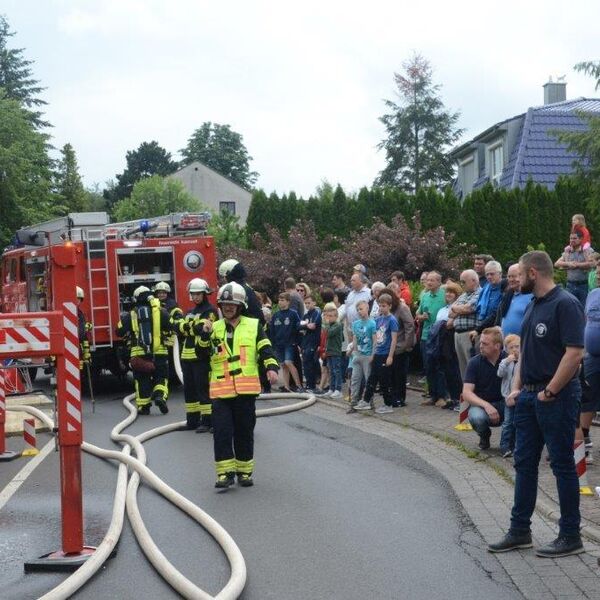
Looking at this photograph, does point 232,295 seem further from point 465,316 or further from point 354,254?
point 354,254

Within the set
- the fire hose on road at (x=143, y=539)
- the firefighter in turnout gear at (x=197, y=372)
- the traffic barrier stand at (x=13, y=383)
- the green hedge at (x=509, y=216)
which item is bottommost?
the traffic barrier stand at (x=13, y=383)

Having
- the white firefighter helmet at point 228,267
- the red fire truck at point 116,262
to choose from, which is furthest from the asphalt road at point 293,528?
the red fire truck at point 116,262

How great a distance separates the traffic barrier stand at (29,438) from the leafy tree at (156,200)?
6367 cm

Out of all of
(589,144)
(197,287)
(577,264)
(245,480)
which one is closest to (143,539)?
(245,480)

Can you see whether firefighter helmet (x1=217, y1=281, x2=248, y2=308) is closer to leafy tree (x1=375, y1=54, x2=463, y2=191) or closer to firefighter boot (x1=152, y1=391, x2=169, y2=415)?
firefighter boot (x1=152, y1=391, x2=169, y2=415)

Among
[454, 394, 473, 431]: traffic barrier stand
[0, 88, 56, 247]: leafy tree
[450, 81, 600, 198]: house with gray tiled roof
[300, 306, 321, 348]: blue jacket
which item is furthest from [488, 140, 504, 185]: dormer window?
[454, 394, 473, 431]: traffic barrier stand

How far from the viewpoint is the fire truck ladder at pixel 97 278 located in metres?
18.7

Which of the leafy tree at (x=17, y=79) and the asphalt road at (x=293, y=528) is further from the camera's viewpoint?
the leafy tree at (x=17, y=79)

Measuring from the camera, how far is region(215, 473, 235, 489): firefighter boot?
958cm

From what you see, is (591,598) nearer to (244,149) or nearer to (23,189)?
(23,189)

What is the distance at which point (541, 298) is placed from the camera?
7.19 metres

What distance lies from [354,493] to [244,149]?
100660 millimetres

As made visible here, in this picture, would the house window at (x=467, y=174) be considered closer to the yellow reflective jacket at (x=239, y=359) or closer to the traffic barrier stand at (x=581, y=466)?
the yellow reflective jacket at (x=239, y=359)

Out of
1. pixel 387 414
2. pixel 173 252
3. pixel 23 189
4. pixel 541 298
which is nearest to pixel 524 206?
pixel 173 252
